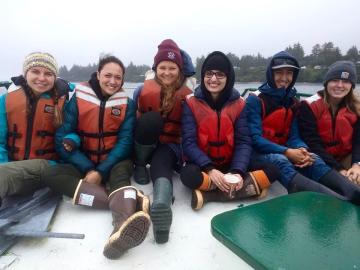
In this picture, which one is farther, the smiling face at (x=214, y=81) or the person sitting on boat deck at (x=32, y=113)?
the smiling face at (x=214, y=81)

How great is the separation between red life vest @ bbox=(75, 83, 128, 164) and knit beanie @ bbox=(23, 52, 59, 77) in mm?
290

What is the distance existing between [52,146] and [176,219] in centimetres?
134

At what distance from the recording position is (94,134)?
2682 mm

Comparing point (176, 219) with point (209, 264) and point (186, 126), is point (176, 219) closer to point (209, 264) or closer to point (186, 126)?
point (209, 264)

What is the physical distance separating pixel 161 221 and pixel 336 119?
2.07 metres

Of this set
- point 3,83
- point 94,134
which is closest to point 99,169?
point 94,134

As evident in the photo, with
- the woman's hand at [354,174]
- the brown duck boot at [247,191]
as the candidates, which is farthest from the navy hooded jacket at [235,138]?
the woman's hand at [354,174]

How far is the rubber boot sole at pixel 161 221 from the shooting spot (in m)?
1.86

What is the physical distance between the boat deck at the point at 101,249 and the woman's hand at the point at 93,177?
12.3 inches

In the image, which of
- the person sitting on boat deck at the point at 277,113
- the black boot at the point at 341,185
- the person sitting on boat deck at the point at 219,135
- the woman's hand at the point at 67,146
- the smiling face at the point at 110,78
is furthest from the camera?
the person sitting on boat deck at the point at 277,113

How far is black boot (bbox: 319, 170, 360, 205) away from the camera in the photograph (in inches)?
85.4

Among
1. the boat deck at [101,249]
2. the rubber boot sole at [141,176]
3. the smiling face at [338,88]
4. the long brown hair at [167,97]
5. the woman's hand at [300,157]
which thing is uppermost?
the smiling face at [338,88]

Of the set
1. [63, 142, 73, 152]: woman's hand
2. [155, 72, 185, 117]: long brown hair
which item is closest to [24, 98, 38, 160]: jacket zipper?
[63, 142, 73, 152]: woman's hand

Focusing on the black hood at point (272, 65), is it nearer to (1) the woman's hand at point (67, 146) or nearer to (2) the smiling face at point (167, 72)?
(2) the smiling face at point (167, 72)
